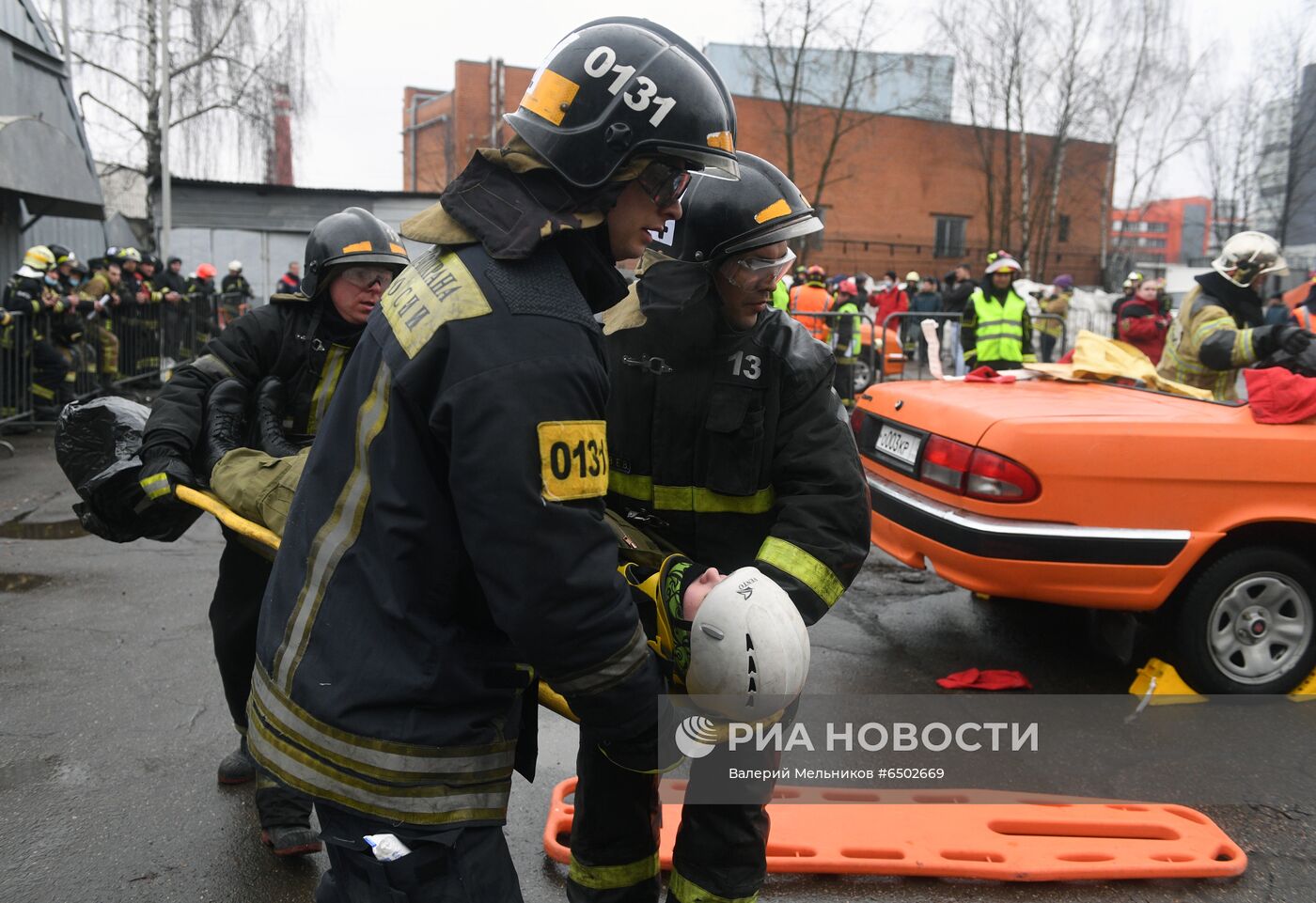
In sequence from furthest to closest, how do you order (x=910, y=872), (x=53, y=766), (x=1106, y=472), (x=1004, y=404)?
(x=1004, y=404), (x=1106, y=472), (x=53, y=766), (x=910, y=872)

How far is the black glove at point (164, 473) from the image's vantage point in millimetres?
2986

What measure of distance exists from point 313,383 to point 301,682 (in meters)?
1.90

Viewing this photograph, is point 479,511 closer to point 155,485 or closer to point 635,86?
point 635,86

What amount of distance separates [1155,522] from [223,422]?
12.0ft

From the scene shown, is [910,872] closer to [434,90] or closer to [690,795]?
[690,795]

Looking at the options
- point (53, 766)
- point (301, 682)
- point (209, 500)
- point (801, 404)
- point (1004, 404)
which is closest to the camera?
point (301, 682)

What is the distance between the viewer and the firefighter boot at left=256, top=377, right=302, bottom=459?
3.28m

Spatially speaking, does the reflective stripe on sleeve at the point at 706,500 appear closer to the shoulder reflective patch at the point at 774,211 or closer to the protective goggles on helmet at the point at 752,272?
the protective goggles on helmet at the point at 752,272

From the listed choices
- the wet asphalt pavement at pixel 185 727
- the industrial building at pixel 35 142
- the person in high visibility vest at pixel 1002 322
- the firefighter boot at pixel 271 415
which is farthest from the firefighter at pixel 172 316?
the firefighter boot at pixel 271 415

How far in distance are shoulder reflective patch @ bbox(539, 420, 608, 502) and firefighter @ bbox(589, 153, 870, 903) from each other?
80cm

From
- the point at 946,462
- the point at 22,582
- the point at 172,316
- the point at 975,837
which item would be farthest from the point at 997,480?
the point at 172,316

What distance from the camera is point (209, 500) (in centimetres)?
287

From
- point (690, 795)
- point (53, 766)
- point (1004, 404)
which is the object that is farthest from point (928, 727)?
point (53, 766)

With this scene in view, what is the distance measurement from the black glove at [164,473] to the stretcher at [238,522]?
0.13 feet
